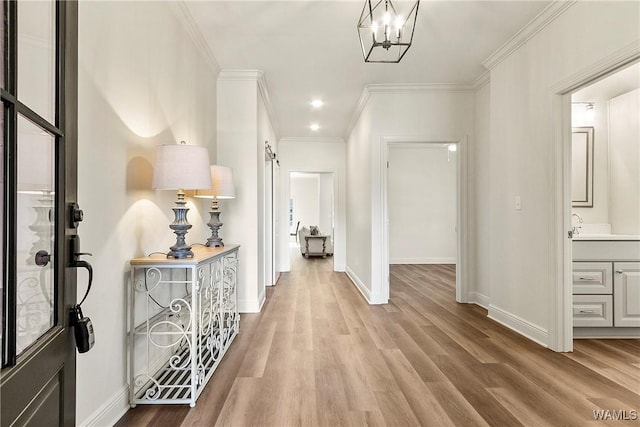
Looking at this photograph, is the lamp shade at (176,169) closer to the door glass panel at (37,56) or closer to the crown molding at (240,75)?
the door glass panel at (37,56)

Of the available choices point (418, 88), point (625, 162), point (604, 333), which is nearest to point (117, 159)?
point (418, 88)

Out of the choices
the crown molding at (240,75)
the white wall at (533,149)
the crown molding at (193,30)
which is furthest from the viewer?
the crown molding at (240,75)

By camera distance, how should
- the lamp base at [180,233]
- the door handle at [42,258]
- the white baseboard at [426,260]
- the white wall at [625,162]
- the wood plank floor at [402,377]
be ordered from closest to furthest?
the door handle at [42,258]
the wood plank floor at [402,377]
the lamp base at [180,233]
the white wall at [625,162]
the white baseboard at [426,260]

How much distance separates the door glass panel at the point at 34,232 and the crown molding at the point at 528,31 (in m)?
3.20

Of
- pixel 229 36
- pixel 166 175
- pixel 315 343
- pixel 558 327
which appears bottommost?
pixel 315 343

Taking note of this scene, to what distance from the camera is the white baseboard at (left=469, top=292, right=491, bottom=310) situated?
3.91 metres

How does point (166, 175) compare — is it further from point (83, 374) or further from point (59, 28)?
point (59, 28)

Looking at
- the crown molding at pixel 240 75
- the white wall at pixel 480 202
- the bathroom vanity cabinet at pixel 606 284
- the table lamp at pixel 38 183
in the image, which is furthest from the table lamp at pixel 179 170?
the white wall at pixel 480 202

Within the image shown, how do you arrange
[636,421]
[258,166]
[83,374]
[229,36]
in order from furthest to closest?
[258,166] < [229,36] < [636,421] < [83,374]

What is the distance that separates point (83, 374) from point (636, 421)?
2594mm

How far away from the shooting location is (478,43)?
316 cm

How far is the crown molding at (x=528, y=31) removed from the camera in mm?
2547

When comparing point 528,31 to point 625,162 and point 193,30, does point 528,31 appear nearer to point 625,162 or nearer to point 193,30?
point 625,162

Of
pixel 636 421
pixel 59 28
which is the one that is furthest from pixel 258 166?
pixel 636 421
